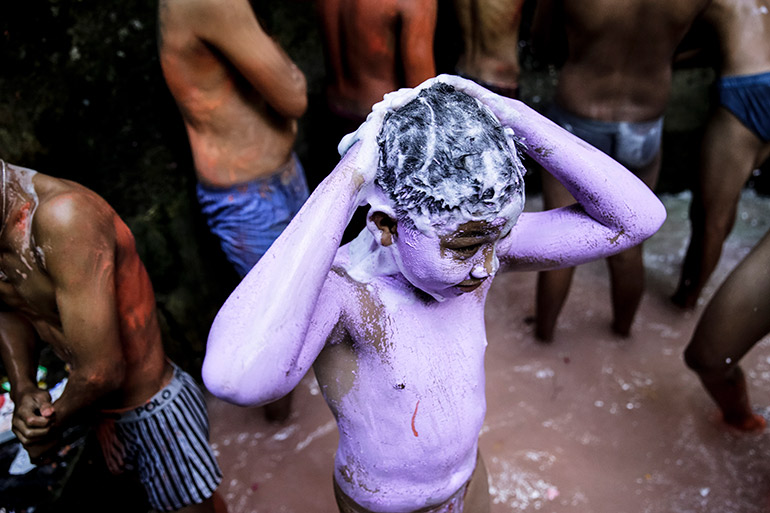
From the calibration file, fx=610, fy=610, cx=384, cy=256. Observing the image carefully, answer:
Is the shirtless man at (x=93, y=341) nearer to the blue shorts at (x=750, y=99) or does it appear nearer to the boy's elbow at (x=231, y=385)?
the boy's elbow at (x=231, y=385)

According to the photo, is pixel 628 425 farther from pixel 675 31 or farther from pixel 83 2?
pixel 83 2

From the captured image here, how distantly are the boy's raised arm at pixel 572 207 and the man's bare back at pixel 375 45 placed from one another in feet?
4.98

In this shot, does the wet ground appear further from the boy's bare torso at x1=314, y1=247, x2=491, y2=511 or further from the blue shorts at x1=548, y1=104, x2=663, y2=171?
the boy's bare torso at x1=314, y1=247, x2=491, y2=511

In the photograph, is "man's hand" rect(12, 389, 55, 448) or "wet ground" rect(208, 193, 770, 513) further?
"wet ground" rect(208, 193, 770, 513)

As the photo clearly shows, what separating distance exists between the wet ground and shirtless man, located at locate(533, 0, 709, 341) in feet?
1.43

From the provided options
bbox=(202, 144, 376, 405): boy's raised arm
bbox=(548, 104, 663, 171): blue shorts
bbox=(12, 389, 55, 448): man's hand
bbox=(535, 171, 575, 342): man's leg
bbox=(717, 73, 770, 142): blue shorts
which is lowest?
bbox=(535, 171, 575, 342): man's leg

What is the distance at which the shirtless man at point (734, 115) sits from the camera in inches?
110

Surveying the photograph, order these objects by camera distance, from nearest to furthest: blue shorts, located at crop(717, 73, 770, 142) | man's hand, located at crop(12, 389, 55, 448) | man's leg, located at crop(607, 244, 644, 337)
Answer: man's hand, located at crop(12, 389, 55, 448)
blue shorts, located at crop(717, 73, 770, 142)
man's leg, located at crop(607, 244, 644, 337)

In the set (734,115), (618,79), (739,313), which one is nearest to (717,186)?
(734,115)

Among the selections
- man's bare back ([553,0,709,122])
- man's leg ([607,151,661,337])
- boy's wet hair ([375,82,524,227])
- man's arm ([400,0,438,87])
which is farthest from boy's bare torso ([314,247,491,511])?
man's leg ([607,151,661,337])

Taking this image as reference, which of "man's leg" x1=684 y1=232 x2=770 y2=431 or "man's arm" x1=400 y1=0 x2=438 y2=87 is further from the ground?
"man's arm" x1=400 y1=0 x2=438 y2=87

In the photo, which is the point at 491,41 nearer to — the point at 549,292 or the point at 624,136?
the point at 624,136

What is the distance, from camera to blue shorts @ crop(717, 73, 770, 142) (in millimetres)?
2791

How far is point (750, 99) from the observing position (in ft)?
9.27
